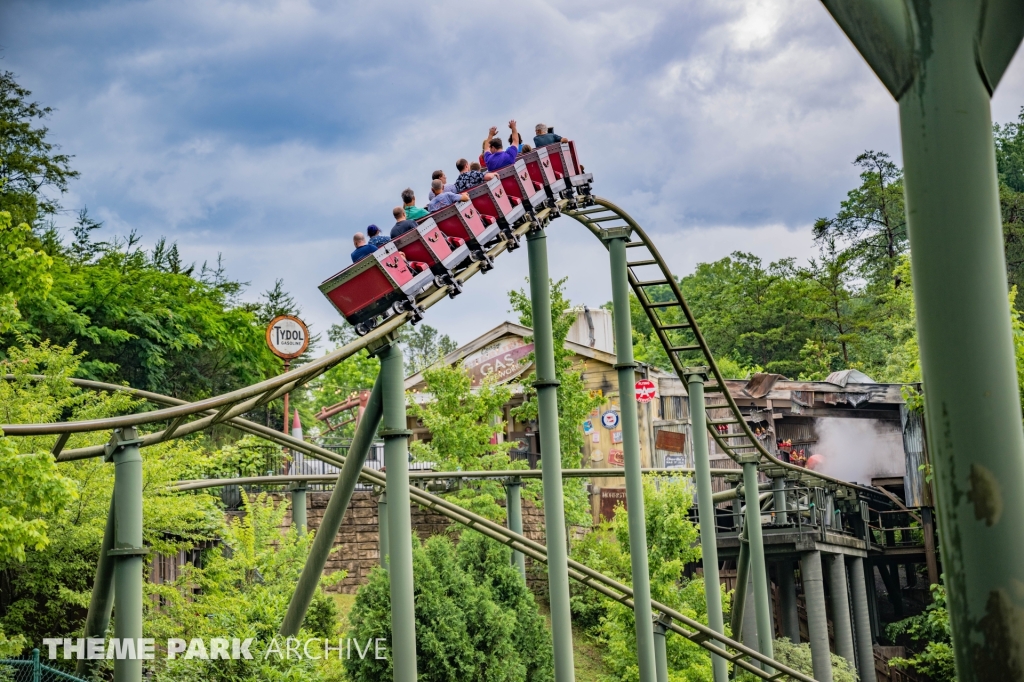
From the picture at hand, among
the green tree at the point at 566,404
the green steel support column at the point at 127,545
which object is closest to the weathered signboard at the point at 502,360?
the green tree at the point at 566,404

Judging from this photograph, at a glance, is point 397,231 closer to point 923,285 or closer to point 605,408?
point 923,285

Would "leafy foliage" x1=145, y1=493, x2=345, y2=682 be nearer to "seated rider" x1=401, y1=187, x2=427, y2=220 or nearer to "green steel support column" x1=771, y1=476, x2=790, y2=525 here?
"seated rider" x1=401, y1=187, x2=427, y2=220

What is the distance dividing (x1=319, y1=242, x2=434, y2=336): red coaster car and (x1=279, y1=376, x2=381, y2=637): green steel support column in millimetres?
686

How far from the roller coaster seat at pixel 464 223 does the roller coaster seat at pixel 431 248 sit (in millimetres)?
173

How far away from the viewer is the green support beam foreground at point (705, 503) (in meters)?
15.0

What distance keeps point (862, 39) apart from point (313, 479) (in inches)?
561

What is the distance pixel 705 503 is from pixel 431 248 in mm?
6890

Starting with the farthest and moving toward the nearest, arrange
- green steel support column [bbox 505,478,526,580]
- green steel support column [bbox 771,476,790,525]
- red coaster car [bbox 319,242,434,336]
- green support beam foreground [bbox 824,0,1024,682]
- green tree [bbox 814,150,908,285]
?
1. green tree [bbox 814,150,908,285]
2. green steel support column [bbox 771,476,790,525]
3. green steel support column [bbox 505,478,526,580]
4. red coaster car [bbox 319,242,434,336]
5. green support beam foreground [bbox 824,0,1024,682]

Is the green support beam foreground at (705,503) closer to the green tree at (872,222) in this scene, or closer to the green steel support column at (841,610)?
the green steel support column at (841,610)

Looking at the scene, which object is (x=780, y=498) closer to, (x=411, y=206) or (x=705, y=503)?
(x=705, y=503)

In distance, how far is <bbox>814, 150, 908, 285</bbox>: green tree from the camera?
43906mm

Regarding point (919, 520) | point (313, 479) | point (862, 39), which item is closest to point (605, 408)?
point (919, 520)

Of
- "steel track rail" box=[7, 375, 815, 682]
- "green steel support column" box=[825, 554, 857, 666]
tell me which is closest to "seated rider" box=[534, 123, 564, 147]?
"steel track rail" box=[7, 375, 815, 682]

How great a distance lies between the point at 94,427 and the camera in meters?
7.12
